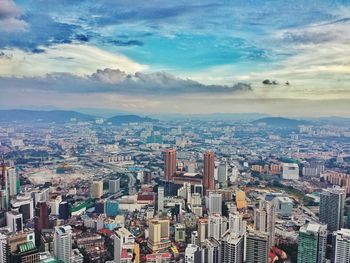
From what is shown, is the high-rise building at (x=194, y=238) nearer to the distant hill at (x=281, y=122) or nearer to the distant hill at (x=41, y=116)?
the distant hill at (x=281, y=122)

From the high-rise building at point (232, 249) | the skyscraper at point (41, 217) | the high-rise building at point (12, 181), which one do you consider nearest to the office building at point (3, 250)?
the skyscraper at point (41, 217)

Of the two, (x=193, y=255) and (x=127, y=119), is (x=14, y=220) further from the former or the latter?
(x=127, y=119)

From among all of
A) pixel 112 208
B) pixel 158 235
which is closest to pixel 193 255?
pixel 158 235

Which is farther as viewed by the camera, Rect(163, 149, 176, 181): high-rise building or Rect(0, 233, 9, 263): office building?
Rect(163, 149, 176, 181): high-rise building

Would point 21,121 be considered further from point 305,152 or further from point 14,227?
point 305,152

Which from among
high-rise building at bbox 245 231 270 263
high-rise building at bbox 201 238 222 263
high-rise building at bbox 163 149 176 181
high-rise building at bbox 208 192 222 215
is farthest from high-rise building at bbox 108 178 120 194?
high-rise building at bbox 245 231 270 263

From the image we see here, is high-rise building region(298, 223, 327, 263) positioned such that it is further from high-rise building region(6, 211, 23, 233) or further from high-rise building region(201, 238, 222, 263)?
high-rise building region(6, 211, 23, 233)

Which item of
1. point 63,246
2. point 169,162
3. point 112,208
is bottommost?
point 112,208
